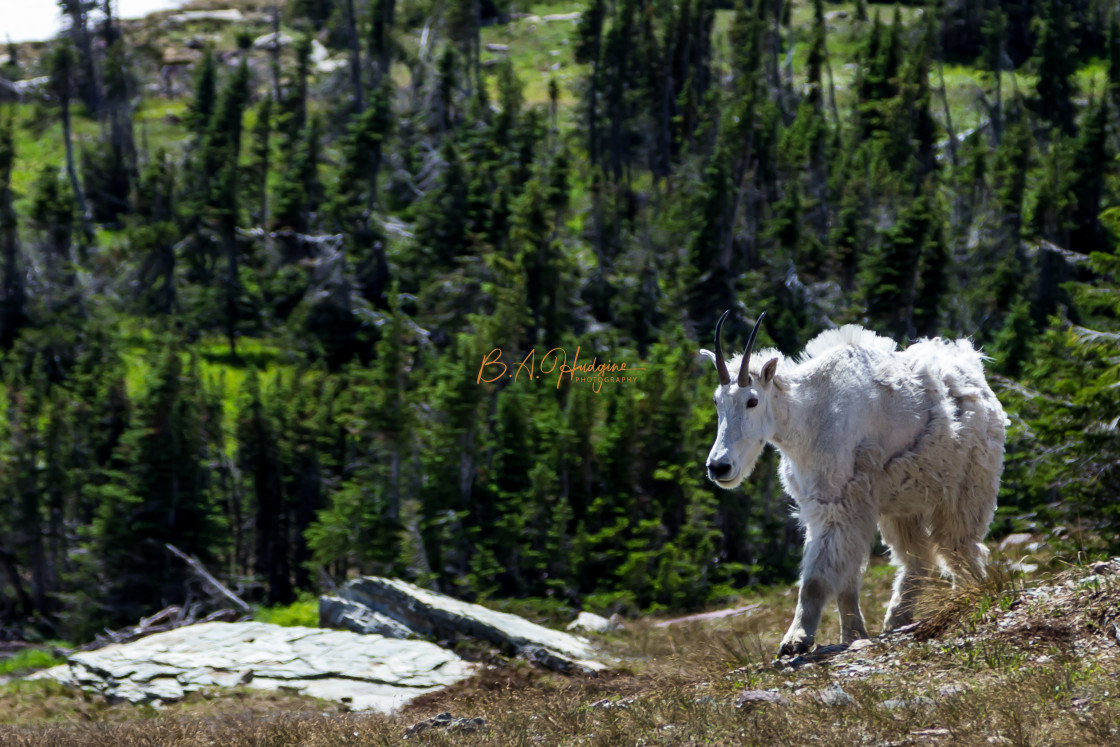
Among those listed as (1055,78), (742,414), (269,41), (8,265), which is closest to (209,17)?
(269,41)

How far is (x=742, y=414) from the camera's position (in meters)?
9.34

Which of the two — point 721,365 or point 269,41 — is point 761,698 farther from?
point 269,41

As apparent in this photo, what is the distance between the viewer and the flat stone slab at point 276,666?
15.1 m

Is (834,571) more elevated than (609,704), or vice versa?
(834,571)

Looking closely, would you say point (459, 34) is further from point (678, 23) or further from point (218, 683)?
point (218, 683)

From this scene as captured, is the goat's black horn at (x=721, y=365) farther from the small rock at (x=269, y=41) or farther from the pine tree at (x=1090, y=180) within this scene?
the small rock at (x=269, y=41)

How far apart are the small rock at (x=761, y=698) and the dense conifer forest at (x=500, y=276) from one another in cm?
1032

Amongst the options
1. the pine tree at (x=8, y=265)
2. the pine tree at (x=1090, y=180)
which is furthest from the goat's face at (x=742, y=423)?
the pine tree at (x=8, y=265)

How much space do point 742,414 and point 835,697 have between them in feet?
8.53

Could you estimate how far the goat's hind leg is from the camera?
32.7 feet

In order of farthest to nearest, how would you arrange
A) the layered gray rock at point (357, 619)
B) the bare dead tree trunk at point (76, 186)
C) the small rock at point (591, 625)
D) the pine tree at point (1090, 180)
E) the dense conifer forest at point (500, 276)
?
the bare dead tree trunk at point (76, 186), the pine tree at point (1090, 180), the dense conifer forest at point (500, 276), the small rock at point (591, 625), the layered gray rock at point (357, 619)

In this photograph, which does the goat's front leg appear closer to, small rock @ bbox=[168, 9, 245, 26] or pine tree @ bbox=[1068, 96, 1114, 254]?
pine tree @ bbox=[1068, 96, 1114, 254]

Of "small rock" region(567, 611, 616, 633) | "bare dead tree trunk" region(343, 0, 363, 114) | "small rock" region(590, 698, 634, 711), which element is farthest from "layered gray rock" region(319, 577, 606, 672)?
"bare dead tree trunk" region(343, 0, 363, 114)

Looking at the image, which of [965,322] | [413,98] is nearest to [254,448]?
[965,322]
